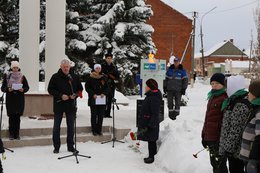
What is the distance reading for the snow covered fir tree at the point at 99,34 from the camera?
21.1 metres

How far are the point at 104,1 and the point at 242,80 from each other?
18.9m

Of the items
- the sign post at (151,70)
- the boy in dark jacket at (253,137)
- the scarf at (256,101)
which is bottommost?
the boy in dark jacket at (253,137)

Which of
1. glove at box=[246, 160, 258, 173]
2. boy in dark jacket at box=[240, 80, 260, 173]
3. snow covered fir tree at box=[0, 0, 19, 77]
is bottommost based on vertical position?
glove at box=[246, 160, 258, 173]

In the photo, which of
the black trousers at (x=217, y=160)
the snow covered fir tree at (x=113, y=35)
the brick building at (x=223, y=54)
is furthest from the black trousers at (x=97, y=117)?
the brick building at (x=223, y=54)

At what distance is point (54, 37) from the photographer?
37.2 ft

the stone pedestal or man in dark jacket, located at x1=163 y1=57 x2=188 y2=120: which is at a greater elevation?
man in dark jacket, located at x1=163 y1=57 x2=188 y2=120

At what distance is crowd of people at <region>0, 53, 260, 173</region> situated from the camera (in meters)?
4.07

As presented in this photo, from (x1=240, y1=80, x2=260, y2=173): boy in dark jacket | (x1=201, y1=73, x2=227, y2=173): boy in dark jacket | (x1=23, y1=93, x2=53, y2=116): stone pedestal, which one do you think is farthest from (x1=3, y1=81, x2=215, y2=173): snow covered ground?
(x1=23, y1=93, x2=53, y2=116): stone pedestal

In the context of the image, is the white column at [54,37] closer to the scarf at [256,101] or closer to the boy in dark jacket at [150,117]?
the boy in dark jacket at [150,117]

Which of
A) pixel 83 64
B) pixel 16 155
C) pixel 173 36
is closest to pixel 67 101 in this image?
pixel 16 155

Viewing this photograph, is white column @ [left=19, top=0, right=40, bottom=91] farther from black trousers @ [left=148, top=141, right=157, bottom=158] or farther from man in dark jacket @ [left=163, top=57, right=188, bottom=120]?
black trousers @ [left=148, top=141, right=157, bottom=158]

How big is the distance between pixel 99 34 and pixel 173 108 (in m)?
11.8

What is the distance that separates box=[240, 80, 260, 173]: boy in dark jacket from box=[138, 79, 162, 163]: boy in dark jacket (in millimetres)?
2992

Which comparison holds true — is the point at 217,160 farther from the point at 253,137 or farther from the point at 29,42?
the point at 29,42
